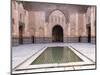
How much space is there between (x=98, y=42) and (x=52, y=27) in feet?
2.59

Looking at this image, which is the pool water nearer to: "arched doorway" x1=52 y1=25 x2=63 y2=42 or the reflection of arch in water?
the reflection of arch in water

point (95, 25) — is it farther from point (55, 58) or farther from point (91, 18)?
point (55, 58)

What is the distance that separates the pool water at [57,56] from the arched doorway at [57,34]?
5.3 inches

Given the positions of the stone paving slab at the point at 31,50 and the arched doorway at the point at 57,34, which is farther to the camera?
the arched doorway at the point at 57,34

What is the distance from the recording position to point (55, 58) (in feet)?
8.47

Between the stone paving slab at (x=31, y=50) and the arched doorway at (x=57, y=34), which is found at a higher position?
the arched doorway at (x=57, y=34)

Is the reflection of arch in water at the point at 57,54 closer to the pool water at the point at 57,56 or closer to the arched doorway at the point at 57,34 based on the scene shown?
the pool water at the point at 57,56

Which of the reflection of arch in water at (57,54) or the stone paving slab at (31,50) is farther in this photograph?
the reflection of arch in water at (57,54)

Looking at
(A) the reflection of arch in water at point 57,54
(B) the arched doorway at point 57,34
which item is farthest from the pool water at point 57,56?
(B) the arched doorway at point 57,34

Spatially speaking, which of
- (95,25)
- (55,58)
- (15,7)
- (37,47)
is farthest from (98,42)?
(15,7)

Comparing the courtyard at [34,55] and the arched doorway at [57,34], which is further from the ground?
the arched doorway at [57,34]

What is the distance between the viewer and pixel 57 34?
2.63m

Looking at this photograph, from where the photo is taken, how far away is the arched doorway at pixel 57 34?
2.61m

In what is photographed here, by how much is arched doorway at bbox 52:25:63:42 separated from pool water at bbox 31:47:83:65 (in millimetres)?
135
